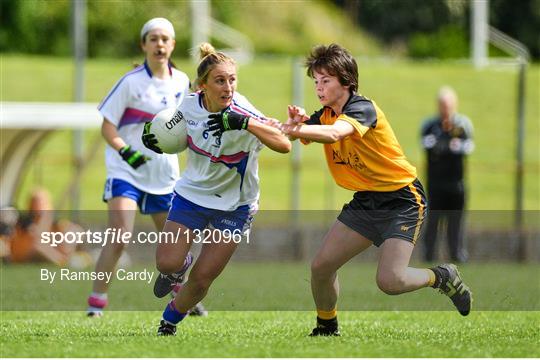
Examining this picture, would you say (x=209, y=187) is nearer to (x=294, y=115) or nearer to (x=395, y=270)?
(x=294, y=115)

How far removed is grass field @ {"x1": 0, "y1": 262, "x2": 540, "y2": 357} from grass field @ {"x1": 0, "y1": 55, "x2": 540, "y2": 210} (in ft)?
25.5

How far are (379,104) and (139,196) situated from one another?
15.5 m

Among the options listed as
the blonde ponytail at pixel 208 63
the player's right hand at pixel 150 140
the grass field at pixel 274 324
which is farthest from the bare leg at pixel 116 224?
the blonde ponytail at pixel 208 63

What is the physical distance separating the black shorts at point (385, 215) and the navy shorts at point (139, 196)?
212cm

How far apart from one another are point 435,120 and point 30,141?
18.1 ft

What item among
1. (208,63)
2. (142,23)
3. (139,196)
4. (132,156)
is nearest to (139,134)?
(139,196)

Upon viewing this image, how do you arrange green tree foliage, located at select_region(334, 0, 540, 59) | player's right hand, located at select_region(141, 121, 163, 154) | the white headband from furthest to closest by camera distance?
1. green tree foliage, located at select_region(334, 0, 540, 59)
2. the white headband
3. player's right hand, located at select_region(141, 121, 163, 154)

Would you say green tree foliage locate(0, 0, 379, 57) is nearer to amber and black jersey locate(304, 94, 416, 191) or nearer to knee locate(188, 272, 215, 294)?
amber and black jersey locate(304, 94, 416, 191)

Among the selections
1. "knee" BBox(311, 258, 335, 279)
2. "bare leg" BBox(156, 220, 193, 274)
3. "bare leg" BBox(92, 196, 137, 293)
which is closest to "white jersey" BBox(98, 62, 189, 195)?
"bare leg" BBox(92, 196, 137, 293)

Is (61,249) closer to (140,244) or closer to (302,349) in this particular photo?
(140,244)

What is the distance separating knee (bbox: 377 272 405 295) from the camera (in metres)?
6.89

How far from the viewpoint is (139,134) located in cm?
888

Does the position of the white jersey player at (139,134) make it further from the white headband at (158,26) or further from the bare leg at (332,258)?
the bare leg at (332,258)

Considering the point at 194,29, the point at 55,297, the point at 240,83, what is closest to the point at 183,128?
the point at 55,297
